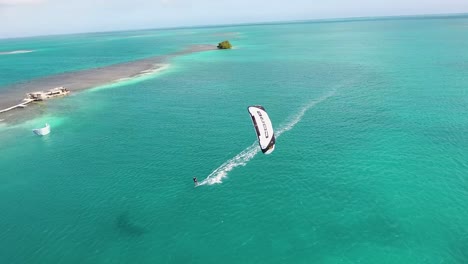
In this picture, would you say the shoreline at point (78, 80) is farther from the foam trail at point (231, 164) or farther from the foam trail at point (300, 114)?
the foam trail at point (300, 114)

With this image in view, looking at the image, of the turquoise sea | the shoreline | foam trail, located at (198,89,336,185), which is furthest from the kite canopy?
the shoreline

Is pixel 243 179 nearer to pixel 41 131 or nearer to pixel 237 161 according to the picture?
pixel 237 161

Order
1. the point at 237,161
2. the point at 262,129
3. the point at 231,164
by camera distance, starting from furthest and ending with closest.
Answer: the point at 237,161, the point at 231,164, the point at 262,129

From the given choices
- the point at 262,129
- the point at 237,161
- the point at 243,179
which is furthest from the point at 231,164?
the point at 262,129

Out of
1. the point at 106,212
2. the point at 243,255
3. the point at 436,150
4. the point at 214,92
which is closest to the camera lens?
the point at 243,255

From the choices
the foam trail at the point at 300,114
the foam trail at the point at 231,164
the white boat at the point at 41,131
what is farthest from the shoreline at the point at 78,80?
the foam trail at the point at 300,114

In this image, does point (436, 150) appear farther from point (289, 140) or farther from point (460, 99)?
point (460, 99)

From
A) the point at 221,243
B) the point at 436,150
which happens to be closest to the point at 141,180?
the point at 221,243
